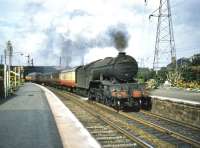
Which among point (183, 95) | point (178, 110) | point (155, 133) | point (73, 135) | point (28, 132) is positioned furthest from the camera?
point (183, 95)

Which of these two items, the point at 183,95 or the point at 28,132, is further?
the point at 183,95

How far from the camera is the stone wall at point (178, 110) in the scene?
14766 mm

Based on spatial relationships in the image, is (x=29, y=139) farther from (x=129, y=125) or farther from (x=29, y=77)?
(x=29, y=77)

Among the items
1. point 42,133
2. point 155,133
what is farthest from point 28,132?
point 155,133

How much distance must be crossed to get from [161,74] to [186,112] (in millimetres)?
31947

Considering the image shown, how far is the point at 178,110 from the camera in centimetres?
1655

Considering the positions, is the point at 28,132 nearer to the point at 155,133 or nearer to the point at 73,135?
the point at 73,135

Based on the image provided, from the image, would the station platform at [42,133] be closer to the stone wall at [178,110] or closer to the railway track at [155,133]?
the railway track at [155,133]

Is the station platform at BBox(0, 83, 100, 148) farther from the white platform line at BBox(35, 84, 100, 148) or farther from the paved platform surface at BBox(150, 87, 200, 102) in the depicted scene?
the paved platform surface at BBox(150, 87, 200, 102)

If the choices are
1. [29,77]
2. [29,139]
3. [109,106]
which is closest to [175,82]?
[109,106]

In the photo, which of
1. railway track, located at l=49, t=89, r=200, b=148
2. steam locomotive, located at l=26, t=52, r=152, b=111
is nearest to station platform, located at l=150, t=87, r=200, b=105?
steam locomotive, located at l=26, t=52, r=152, b=111

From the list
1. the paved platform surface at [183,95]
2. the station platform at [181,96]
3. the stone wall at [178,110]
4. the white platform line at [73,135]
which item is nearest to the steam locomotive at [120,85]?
the stone wall at [178,110]

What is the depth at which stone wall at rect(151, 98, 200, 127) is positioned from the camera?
14.8 m

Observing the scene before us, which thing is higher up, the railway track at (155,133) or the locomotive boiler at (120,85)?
the locomotive boiler at (120,85)
